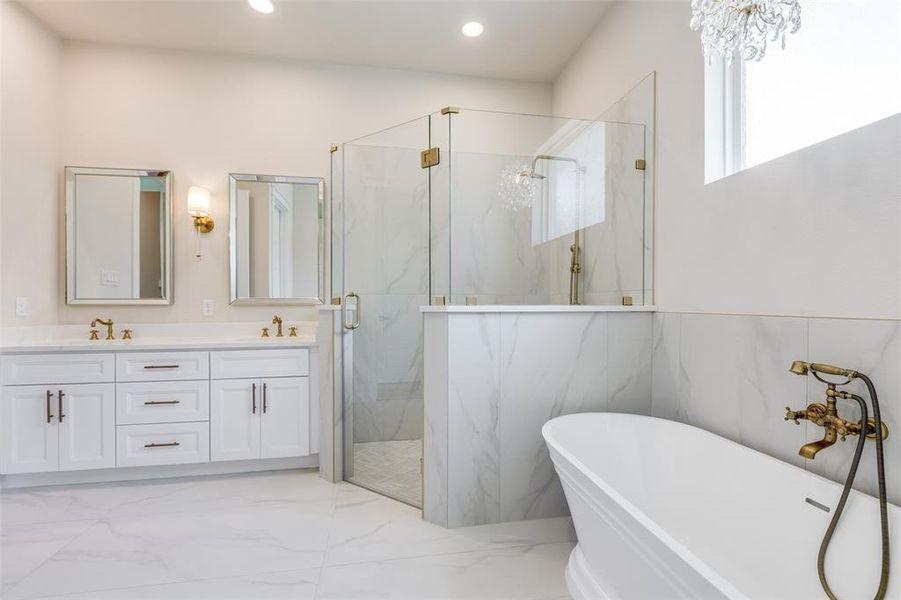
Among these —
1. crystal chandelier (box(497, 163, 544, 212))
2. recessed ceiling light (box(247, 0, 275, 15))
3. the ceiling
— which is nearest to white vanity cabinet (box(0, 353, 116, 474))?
the ceiling

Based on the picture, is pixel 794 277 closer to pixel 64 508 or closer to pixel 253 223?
pixel 253 223

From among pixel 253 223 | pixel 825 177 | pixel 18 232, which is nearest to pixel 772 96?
pixel 825 177

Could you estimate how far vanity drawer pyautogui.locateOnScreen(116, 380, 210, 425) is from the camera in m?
2.44

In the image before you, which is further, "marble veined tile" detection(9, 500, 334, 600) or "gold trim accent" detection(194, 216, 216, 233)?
"gold trim accent" detection(194, 216, 216, 233)

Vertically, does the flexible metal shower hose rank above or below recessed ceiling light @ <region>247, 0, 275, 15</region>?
below

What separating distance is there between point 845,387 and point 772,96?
1.11m

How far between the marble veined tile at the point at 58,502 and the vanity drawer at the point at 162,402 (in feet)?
1.24

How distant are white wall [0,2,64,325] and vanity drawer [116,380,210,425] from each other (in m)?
0.87

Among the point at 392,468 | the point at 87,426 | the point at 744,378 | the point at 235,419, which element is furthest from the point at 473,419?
the point at 87,426

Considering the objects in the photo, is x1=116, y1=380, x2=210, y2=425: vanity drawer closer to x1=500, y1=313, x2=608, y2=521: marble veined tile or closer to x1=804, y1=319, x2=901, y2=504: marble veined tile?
x1=500, y1=313, x2=608, y2=521: marble veined tile

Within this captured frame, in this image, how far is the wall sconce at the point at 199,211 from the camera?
2916mm

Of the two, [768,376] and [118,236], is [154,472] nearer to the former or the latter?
[118,236]

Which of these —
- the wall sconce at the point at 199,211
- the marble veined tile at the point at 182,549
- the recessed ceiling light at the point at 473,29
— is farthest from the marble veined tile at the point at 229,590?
the recessed ceiling light at the point at 473,29

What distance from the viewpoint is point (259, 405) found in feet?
8.45
